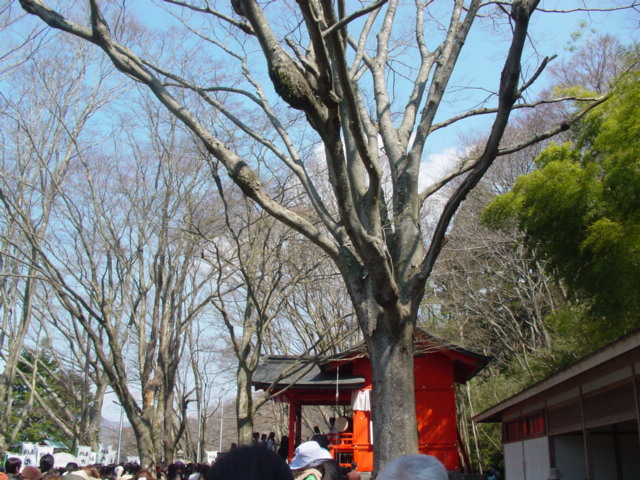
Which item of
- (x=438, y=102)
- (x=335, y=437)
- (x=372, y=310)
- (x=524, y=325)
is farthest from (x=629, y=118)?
(x=524, y=325)

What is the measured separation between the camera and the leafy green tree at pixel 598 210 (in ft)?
33.7

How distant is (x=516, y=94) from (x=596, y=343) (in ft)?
30.5

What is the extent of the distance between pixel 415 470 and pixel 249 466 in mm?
703

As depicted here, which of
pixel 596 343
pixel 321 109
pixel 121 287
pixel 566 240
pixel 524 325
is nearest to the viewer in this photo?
pixel 321 109

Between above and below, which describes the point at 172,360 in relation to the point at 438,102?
below

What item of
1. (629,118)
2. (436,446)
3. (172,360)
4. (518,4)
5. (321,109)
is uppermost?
(629,118)

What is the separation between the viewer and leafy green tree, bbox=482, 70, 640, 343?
10.3 metres

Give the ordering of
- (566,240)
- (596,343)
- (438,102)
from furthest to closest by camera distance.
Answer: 1. (596,343)
2. (566,240)
3. (438,102)

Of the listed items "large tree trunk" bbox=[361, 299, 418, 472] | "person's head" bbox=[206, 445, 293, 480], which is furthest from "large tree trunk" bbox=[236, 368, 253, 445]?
"person's head" bbox=[206, 445, 293, 480]

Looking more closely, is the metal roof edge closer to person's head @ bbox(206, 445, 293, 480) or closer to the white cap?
the white cap

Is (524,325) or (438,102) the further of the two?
(524,325)

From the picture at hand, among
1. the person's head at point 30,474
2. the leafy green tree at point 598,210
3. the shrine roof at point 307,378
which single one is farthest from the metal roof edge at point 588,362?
the person's head at point 30,474

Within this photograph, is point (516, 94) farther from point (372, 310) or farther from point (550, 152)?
point (550, 152)

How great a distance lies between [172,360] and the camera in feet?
44.4
